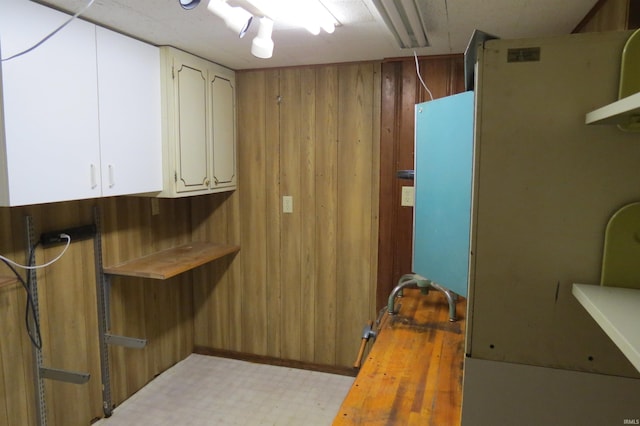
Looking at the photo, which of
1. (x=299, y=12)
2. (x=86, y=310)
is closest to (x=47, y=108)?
(x=299, y=12)

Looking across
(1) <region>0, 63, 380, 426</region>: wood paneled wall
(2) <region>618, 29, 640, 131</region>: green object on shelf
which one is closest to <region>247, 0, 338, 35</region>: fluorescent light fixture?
(1) <region>0, 63, 380, 426</region>: wood paneled wall

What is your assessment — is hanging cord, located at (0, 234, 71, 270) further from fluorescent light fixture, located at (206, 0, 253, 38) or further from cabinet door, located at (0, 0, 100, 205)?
fluorescent light fixture, located at (206, 0, 253, 38)

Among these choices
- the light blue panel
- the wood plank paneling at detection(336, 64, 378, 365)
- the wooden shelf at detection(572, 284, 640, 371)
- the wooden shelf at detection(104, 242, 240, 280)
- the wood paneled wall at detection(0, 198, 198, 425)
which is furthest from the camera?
the wood plank paneling at detection(336, 64, 378, 365)

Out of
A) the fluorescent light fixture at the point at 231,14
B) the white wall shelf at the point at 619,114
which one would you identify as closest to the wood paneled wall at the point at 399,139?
the fluorescent light fixture at the point at 231,14

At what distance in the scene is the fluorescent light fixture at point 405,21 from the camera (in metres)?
1.61

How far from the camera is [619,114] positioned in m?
0.77

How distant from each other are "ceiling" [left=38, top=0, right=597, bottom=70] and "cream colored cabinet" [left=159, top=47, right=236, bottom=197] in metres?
0.14

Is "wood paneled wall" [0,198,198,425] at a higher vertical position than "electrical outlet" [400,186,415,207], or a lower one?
lower

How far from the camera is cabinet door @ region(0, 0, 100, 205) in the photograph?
1603 millimetres

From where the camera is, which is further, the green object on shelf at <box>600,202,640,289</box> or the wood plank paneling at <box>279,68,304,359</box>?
the wood plank paneling at <box>279,68,304,359</box>

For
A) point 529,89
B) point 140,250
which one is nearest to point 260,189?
point 140,250

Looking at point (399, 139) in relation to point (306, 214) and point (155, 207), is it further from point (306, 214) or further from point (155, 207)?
point (155, 207)

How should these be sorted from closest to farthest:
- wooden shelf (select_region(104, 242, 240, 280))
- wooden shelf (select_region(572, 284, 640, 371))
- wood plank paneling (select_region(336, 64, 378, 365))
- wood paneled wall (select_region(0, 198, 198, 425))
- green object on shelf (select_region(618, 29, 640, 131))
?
wooden shelf (select_region(572, 284, 640, 371)), green object on shelf (select_region(618, 29, 640, 131)), wood paneled wall (select_region(0, 198, 198, 425)), wooden shelf (select_region(104, 242, 240, 280)), wood plank paneling (select_region(336, 64, 378, 365))

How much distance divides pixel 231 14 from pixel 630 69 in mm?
1289
